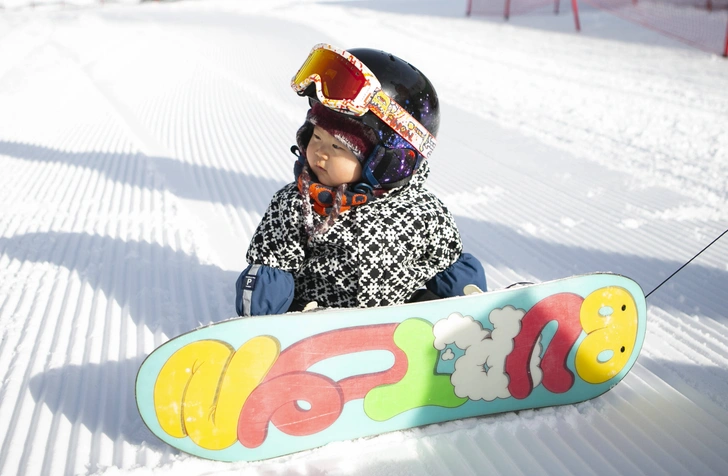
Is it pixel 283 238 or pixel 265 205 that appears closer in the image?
pixel 283 238

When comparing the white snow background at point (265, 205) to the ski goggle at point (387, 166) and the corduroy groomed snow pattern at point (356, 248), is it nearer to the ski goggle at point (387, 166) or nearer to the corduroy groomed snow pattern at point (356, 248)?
the corduroy groomed snow pattern at point (356, 248)

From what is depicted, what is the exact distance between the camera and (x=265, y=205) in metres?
3.88

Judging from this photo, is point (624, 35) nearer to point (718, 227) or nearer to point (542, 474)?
point (718, 227)

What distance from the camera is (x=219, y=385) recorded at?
169 cm

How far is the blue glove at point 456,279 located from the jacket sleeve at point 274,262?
1.52 ft

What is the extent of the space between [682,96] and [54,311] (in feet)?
21.7

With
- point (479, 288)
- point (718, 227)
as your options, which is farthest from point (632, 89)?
point (479, 288)

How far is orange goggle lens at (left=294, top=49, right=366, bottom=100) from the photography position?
71.5 inches

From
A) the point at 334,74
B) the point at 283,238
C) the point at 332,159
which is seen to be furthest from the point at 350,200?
the point at 334,74

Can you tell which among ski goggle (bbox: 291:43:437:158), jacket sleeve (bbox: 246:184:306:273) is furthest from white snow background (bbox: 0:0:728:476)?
ski goggle (bbox: 291:43:437:158)

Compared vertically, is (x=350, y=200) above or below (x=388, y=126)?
below

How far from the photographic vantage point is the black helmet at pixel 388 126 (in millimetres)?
1898

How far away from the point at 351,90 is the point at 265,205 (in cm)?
215

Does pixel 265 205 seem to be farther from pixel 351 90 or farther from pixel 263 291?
pixel 351 90
